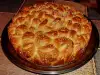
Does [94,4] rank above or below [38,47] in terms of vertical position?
below

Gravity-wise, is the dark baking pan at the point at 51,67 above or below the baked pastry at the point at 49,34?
below

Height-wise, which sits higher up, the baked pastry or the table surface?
the baked pastry

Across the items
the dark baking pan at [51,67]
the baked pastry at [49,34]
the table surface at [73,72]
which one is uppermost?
the baked pastry at [49,34]

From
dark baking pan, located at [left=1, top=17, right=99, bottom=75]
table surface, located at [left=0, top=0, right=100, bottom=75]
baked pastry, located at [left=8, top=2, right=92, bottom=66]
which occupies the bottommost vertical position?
table surface, located at [left=0, top=0, right=100, bottom=75]

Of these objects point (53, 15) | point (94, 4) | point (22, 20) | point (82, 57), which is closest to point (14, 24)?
point (22, 20)

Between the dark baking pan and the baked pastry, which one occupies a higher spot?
the baked pastry

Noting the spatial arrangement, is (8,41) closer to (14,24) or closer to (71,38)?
(14,24)

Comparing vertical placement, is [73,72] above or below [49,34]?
below

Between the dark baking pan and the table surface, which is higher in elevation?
the dark baking pan
